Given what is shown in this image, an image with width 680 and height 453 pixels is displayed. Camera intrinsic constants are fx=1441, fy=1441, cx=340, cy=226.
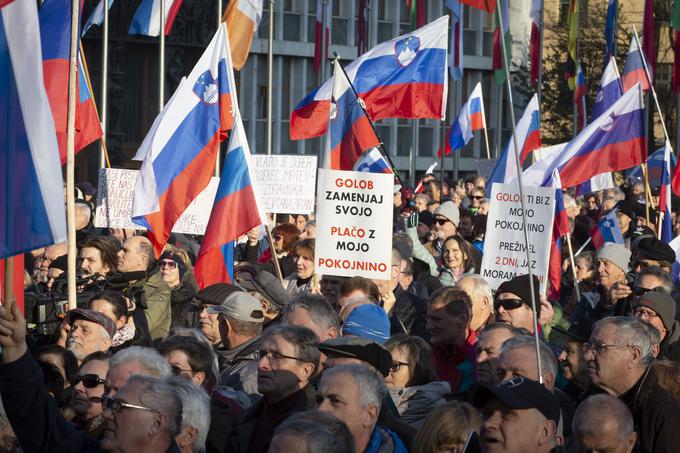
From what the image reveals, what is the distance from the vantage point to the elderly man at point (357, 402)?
568 cm

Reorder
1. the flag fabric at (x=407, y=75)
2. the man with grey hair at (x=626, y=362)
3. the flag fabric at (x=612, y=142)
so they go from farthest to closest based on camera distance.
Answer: the flag fabric at (x=407, y=75) < the flag fabric at (x=612, y=142) < the man with grey hair at (x=626, y=362)

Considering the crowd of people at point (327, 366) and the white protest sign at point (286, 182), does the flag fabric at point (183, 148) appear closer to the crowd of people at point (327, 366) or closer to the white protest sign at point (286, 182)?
the crowd of people at point (327, 366)

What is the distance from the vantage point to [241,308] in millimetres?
7980

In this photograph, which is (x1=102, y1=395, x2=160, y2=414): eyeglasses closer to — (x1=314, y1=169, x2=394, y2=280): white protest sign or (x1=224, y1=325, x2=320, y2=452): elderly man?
(x1=224, y1=325, x2=320, y2=452): elderly man

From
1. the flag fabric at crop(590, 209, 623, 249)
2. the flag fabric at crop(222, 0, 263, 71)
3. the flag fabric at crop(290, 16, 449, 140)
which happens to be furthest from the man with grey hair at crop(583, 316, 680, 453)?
the flag fabric at crop(222, 0, 263, 71)

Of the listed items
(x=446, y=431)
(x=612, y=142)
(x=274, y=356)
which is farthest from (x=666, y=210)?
(x=446, y=431)

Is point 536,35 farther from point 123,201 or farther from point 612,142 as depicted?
point 123,201

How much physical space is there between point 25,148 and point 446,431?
1.96 meters

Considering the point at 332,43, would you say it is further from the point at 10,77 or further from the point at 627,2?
the point at 10,77

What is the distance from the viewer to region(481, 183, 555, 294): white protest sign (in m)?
10.6

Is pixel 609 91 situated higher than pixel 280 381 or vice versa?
pixel 609 91

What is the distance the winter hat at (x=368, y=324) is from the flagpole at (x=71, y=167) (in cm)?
172

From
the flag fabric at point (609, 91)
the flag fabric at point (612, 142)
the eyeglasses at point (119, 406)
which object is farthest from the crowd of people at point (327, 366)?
the flag fabric at point (609, 91)

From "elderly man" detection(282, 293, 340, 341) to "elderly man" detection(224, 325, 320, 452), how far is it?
0.70 m
